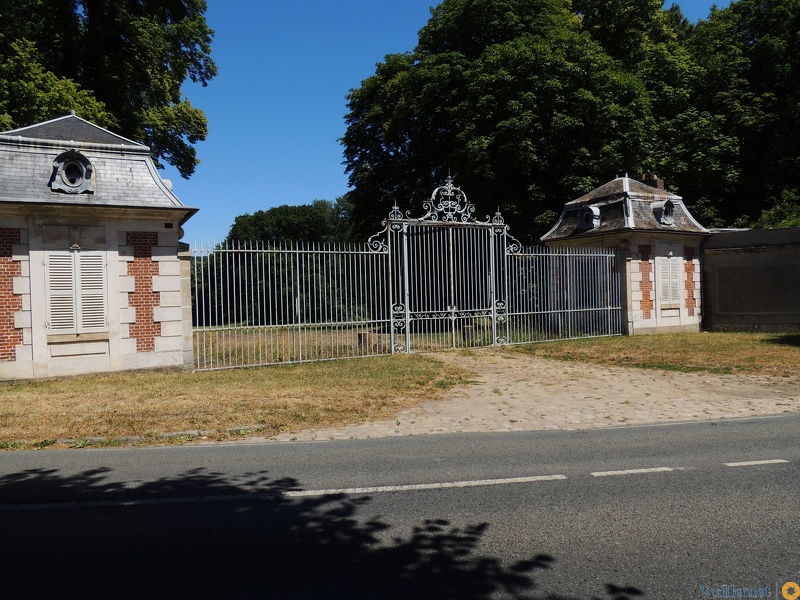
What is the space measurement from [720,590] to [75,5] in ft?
88.1

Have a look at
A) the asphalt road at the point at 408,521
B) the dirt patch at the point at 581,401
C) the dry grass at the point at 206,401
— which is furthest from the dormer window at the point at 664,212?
the asphalt road at the point at 408,521

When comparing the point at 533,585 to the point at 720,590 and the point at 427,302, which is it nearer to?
the point at 720,590

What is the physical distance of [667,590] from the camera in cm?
327

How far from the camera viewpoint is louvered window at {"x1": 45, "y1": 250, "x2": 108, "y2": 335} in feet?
38.4

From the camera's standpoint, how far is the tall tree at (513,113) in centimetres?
2377

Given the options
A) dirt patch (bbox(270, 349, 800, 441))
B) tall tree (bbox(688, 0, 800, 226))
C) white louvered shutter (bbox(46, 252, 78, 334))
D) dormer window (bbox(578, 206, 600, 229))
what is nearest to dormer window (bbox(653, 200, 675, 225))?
dormer window (bbox(578, 206, 600, 229))

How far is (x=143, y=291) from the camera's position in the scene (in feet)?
41.0

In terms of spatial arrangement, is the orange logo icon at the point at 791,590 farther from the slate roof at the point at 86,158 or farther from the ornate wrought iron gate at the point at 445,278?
the ornate wrought iron gate at the point at 445,278

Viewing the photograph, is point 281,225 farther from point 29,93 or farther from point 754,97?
point 754,97

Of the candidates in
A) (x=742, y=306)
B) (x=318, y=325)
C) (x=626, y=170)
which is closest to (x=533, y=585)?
(x=318, y=325)

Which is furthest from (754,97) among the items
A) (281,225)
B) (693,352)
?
(281,225)

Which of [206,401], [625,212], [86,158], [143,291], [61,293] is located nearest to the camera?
[206,401]

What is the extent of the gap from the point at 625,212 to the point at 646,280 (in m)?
2.28

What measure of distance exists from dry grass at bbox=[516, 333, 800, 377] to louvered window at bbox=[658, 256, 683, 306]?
1436mm
